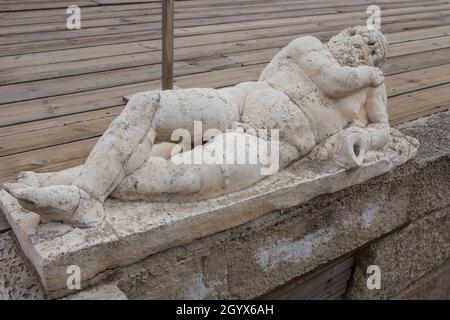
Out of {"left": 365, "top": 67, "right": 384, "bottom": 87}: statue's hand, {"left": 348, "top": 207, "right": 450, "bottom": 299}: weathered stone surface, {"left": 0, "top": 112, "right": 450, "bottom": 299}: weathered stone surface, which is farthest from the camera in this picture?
{"left": 348, "top": 207, "right": 450, "bottom": 299}: weathered stone surface

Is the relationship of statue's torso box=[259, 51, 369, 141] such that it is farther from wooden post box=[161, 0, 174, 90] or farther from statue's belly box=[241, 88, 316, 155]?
wooden post box=[161, 0, 174, 90]

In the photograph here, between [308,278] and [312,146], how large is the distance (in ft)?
2.01

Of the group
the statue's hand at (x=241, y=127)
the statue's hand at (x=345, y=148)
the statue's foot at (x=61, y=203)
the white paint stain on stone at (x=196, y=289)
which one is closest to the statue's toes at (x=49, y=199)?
the statue's foot at (x=61, y=203)

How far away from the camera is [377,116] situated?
2002mm

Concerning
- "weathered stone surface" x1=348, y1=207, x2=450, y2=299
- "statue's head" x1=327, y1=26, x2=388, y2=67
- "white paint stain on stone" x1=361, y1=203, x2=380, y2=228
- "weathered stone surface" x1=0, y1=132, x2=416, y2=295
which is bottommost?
"weathered stone surface" x1=348, y1=207, x2=450, y2=299

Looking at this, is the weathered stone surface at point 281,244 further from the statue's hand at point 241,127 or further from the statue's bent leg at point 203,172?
the statue's hand at point 241,127

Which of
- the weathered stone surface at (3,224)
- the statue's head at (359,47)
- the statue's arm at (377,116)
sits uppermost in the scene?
the statue's head at (359,47)

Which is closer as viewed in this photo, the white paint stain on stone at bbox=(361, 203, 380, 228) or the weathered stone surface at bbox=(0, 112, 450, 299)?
the weathered stone surface at bbox=(0, 112, 450, 299)

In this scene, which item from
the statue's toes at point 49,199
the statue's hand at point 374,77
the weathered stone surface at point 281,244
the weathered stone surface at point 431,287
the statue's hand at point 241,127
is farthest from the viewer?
the weathered stone surface at point 431,287

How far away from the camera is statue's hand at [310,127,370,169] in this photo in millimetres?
1841

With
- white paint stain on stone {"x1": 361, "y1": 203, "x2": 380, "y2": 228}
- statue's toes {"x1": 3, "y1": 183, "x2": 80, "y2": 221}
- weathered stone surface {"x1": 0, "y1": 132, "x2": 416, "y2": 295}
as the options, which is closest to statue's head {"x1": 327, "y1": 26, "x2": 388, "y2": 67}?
weathered stone surface {"x1": 0, "y1": 132, "x2": 416, "y2": 295}

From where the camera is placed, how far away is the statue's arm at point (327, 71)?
72.3 inches

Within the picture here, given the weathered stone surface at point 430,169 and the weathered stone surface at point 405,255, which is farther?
the weathered stone surface at point 405,255

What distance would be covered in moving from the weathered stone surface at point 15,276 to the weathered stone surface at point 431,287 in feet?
5.62
